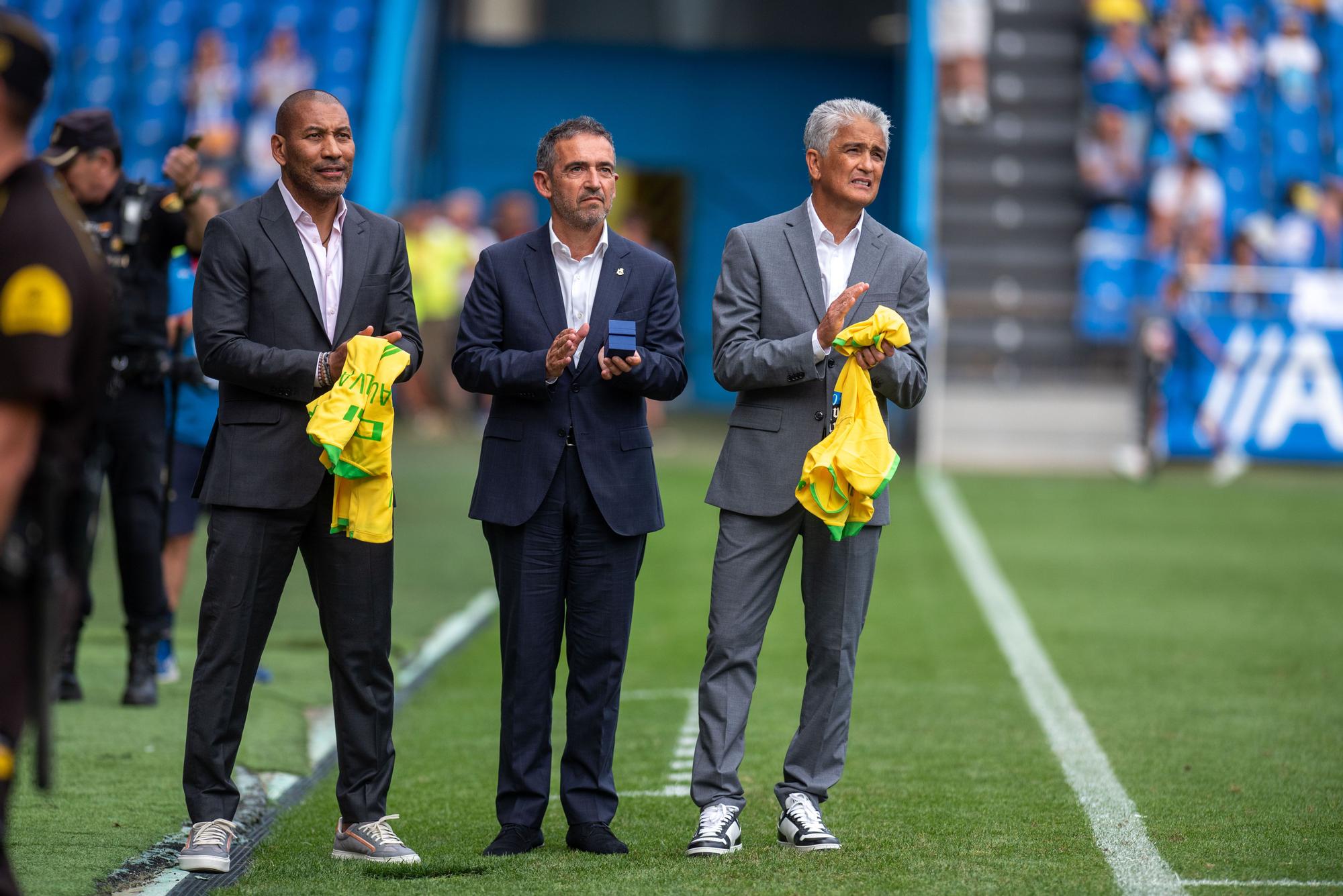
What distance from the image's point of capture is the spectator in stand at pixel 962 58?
21.6m

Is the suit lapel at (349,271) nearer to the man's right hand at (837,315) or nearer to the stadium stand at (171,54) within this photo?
the man's right hand at (837,315)

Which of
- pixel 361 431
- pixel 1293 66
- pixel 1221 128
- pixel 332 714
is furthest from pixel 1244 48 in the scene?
pixel 361 431

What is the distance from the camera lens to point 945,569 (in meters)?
12.0

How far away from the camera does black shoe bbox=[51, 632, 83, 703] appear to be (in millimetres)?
7582

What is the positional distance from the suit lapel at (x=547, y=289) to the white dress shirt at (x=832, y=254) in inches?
31.7

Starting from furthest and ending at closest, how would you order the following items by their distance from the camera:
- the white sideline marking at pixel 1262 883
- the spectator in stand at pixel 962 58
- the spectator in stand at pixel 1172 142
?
the spectator in stand at pixel 962 58
the spectator in stand at pixel 1172 142
the white sideline marking at pixel 1262 883

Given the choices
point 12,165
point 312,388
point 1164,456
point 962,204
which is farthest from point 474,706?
point 962,204

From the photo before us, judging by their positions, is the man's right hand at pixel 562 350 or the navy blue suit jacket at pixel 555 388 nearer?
the man's right hand at pixel 562 350

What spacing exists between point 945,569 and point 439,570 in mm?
3375

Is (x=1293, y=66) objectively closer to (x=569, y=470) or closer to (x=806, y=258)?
(x=806, y=258)

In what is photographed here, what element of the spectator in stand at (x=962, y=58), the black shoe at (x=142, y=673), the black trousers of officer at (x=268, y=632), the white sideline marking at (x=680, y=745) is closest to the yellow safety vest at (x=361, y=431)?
the black trousers of officer at (x=268, y=632)

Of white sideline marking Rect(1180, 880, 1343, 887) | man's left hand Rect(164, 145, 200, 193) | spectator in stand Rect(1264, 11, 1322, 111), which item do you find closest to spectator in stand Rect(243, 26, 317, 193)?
spectator in stand Rect(1264, 11, 1322, 111)

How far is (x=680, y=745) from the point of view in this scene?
7.20 metres

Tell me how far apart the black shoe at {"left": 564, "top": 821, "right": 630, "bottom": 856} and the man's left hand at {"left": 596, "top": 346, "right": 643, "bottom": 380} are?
1358mm
